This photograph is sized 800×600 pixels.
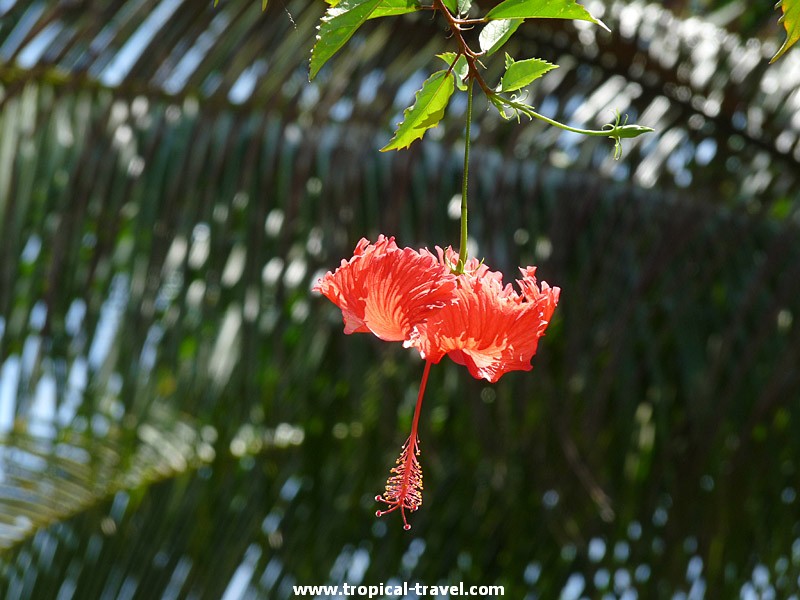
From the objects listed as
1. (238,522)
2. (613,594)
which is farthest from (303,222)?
(613,594)

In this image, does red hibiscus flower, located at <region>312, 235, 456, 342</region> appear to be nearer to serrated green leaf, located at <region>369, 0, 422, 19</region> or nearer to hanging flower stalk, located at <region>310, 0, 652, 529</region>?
hanging flower stalk, located at <region>310, 0, 652, 529</region>

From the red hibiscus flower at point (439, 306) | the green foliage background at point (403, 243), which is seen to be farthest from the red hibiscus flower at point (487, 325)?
the green foliage background at point (403, 243)

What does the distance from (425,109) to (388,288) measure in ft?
0.28

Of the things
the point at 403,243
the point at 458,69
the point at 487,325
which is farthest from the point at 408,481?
the point at 403,243

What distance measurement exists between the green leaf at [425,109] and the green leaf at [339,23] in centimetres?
6

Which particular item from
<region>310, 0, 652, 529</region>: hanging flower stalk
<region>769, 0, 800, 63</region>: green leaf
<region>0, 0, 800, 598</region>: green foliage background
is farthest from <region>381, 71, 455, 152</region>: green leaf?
<region>0, 0, 800, 598</region>: green foliage background

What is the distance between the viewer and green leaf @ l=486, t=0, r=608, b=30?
Answer: 44 cm

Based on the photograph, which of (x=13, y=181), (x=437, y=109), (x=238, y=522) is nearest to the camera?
(x=437, y=109)

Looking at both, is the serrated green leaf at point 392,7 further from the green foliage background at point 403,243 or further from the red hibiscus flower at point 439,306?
the green foliage background at point 403,243

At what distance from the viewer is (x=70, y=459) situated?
1.93m

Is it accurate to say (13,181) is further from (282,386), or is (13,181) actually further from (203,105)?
(282,386)

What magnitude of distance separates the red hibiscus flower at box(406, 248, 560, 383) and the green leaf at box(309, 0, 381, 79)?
0.44 feet

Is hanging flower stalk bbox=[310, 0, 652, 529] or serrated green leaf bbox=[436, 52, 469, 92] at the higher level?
serrated green leaf bbox=[436, 52, 469, 92]

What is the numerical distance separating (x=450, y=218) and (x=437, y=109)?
107 centimetres
